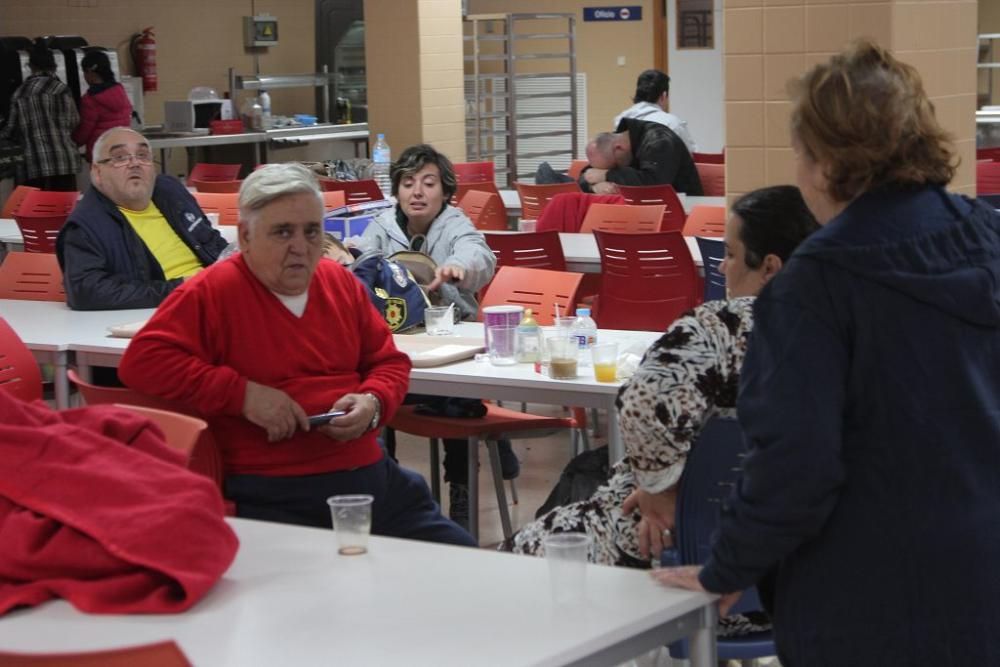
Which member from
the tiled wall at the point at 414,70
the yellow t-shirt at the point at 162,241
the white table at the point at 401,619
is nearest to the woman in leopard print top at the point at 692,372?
the white table at the point at 401,619

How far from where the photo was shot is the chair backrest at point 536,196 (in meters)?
8.71

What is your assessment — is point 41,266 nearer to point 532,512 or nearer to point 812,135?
point 532,512

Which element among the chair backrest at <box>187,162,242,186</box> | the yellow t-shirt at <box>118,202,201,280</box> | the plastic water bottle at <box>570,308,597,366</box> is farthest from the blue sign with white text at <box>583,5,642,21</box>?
the plastic water bottle at <box>570,308,597,366</box>

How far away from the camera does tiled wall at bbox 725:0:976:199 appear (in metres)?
5.21

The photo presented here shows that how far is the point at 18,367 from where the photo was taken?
4.42 meters

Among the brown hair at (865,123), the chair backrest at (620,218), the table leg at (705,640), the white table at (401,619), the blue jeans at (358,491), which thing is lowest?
A: the blue jeans at (358,491)

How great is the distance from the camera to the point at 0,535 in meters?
2.38

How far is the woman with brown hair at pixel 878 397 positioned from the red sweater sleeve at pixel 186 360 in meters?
1.65

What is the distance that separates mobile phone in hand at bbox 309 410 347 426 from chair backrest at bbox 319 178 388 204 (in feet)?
18.2

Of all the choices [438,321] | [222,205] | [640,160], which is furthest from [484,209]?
[438,321]

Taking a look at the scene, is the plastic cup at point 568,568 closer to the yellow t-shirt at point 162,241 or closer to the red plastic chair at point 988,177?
the yellow t-shirt at point 162,241

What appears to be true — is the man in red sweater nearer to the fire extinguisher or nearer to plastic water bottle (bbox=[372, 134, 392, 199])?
plastic water bottle (bbox=[372, 134, 392, 199])

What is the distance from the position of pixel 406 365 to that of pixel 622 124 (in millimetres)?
5726

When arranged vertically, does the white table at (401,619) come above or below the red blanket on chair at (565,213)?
below
